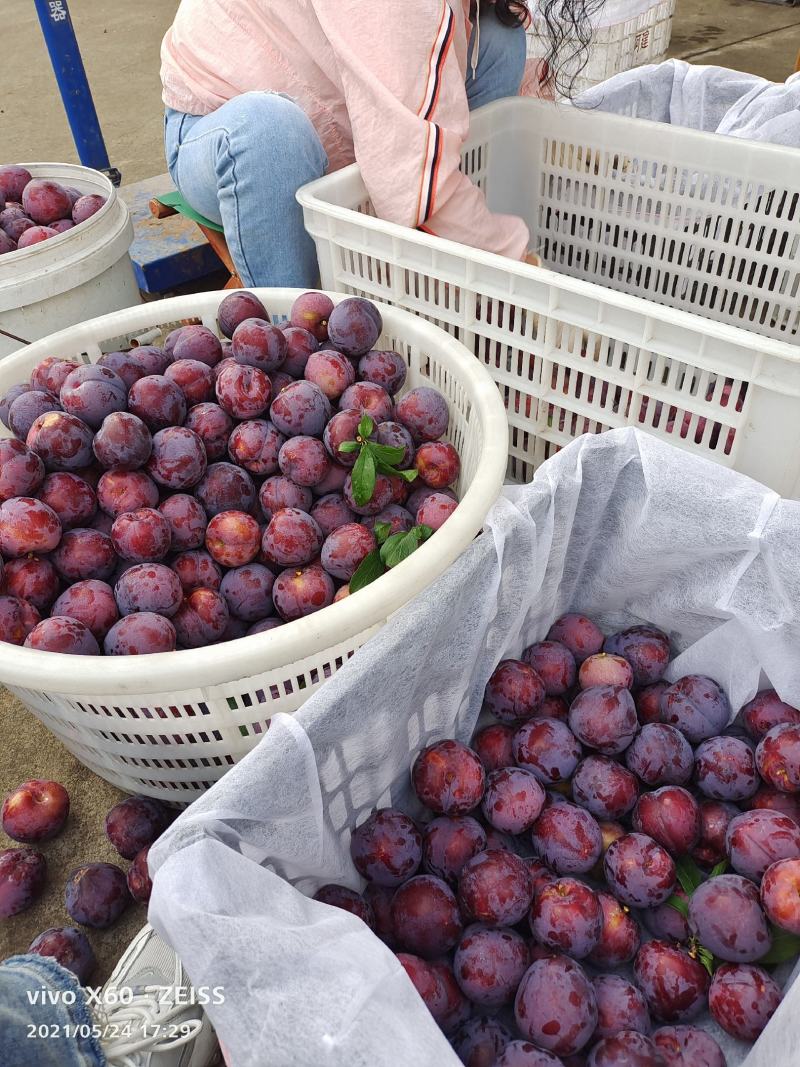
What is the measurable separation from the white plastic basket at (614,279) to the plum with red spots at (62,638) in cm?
75

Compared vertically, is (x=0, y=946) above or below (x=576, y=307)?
below

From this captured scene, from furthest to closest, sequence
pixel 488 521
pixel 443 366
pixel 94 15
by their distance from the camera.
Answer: pixel 94 15 → pixel 443 366 → pixel 488 521

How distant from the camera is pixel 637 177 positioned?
162 cm

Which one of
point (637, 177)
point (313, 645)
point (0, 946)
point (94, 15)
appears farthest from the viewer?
point (94, 15)

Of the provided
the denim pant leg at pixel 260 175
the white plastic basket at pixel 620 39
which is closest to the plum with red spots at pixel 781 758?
the denim pant leg at pixel 260 175

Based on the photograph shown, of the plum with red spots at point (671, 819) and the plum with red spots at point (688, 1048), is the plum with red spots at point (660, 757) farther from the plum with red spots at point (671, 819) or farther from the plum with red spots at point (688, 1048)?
the plum with red spots at point (688, 1048)

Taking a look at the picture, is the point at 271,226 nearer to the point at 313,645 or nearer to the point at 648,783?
the point at 313,645

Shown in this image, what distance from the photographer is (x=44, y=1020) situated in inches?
27.0

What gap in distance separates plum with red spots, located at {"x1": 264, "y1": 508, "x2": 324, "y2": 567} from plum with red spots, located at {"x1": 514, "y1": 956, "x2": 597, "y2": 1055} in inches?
20.8

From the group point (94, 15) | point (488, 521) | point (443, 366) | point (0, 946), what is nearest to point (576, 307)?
point (443, 366)

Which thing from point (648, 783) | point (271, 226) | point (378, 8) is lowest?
point (648, 783)

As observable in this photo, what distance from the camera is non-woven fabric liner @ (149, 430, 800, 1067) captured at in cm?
61

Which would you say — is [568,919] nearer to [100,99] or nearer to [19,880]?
[19,880]

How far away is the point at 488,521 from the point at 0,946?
861 mm
